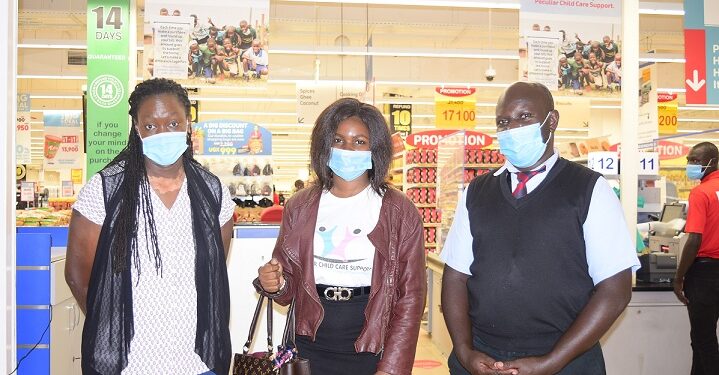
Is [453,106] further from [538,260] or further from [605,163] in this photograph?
[538,260]

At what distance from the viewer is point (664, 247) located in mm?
6000

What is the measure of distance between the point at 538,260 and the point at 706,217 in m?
3.67

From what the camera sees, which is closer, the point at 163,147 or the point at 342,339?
the point at 163,147

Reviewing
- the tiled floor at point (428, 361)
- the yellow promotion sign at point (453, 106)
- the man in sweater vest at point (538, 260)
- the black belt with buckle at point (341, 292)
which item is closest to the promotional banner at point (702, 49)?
the tiled floor at point (428, 361)

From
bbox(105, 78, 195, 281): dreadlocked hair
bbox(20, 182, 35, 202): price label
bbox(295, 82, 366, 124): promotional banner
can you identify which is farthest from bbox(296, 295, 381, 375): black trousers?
bbox(20, 182, 35, 202): price label

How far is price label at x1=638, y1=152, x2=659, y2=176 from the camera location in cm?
701

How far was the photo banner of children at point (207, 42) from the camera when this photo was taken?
5.83 m

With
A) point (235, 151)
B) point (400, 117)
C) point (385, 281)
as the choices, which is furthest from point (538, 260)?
point (400, 117)

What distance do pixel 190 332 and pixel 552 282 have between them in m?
1.22

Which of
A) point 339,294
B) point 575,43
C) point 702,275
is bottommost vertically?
point 702,275

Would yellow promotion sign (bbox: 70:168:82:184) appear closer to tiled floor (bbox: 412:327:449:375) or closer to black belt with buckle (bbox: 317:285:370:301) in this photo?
tiled floor (bbox: 412:327:449:375)

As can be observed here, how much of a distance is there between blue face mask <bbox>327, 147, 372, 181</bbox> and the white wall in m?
1.25

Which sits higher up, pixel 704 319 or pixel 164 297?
pixel 164 297

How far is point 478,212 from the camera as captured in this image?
8.17 feet
